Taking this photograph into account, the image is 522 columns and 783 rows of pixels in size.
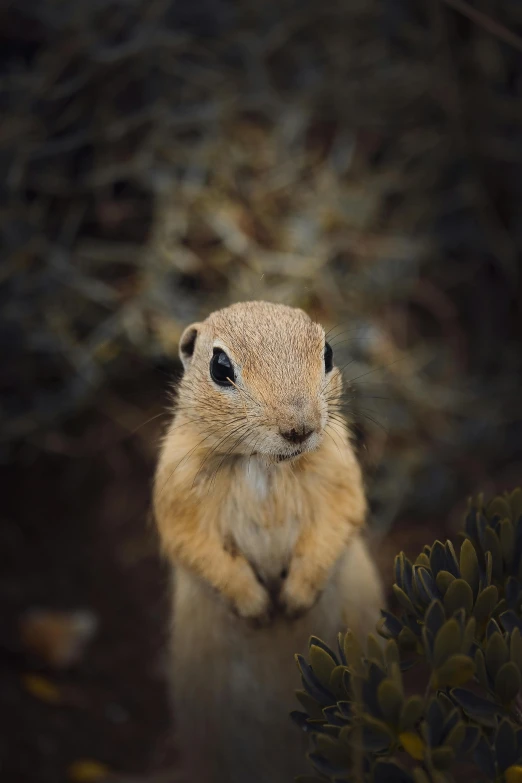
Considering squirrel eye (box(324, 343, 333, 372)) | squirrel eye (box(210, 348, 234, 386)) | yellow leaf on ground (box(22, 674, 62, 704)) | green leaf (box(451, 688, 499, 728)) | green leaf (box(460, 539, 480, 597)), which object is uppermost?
squirrel eye (box(324, 343, 333, 372))

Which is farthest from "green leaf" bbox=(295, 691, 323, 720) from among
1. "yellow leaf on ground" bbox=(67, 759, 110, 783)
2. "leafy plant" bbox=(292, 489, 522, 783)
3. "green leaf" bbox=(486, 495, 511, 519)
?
"yellow leaf on ground" bbox=(67, 759, 110, 783)

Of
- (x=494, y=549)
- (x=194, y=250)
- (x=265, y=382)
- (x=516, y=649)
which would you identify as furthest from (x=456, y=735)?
(x=194, y=250)

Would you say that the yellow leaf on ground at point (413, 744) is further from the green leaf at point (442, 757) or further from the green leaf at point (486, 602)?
the green leaf at point (486, 602)

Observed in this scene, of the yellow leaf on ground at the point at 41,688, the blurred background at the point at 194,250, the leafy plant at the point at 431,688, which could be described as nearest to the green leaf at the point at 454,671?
the leafy plant at the point at 431,688

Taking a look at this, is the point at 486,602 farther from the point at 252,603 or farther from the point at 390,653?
the point at 252,603

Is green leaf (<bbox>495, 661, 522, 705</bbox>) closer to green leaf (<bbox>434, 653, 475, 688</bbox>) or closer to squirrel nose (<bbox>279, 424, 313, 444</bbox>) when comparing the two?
green leaf (<bbox>434, 653, 475, 688</bbox>)

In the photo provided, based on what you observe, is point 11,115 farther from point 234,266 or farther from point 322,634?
point 322,634

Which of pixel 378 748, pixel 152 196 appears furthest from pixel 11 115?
pixel 378 748
